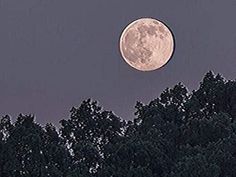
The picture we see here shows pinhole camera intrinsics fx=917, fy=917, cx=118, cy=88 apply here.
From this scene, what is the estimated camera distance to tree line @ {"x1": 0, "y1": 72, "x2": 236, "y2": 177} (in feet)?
135

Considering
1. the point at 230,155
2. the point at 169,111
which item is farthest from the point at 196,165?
the point at 169,111

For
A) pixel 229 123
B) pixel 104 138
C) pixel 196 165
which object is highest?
pixel 104 138

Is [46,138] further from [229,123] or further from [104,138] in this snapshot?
[229,123]

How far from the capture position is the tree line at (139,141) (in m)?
41.2

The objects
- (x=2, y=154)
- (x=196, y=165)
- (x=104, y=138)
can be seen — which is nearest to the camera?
(x=196, y=165)

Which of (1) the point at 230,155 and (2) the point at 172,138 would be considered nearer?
(1) the point at 230,155

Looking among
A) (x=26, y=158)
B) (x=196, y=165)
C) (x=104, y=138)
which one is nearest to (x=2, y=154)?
(x=26, y=158)

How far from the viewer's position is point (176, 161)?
42.2 metres

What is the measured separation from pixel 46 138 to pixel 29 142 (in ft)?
4.81

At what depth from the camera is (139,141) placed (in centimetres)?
4216

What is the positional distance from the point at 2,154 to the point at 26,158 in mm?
1150

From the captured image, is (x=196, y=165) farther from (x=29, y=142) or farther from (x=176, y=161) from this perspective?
(x=29, y=142)

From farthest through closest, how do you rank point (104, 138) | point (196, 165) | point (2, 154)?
1. point (104, 138)
2. point (2, 154)
3. point (196, 165)

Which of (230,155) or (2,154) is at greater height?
(2,154)
